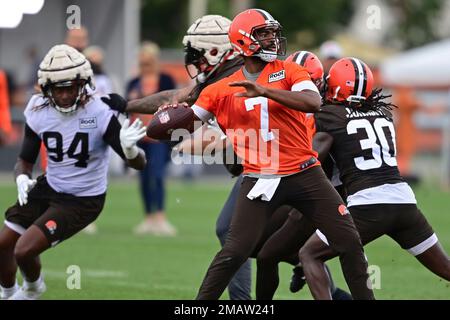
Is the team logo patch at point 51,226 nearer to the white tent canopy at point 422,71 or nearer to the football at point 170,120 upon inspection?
the football at point 170,120

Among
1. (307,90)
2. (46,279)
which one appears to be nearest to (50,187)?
(46,279)

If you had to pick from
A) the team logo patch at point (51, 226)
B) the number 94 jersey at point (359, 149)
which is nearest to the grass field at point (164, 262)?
the team logo patch at point (51, 226)

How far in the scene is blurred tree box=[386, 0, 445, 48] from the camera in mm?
41188

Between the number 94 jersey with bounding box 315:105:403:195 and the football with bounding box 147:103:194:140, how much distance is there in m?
0.95

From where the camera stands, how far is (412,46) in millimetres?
41844

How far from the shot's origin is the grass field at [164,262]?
8945mm

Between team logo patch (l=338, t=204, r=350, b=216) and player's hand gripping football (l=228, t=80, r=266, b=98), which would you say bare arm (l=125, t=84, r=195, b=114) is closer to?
player's hand gripping football (l=228, t=80, r=266, b=98)

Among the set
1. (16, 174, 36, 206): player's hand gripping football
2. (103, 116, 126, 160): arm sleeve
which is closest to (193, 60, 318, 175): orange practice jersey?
(103, 116, 126, 160): arm sleeve

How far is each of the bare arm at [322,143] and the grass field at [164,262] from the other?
5.32ft

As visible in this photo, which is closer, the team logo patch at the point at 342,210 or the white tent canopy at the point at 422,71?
the team logo patch at the point at 342,210

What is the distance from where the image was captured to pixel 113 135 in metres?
8.05

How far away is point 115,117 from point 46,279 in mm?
2273

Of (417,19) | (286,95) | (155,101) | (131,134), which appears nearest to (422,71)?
(155,101)

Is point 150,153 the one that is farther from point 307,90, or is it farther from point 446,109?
point 446,109
